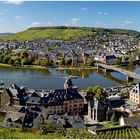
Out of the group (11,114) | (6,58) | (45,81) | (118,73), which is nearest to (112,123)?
(11,114)

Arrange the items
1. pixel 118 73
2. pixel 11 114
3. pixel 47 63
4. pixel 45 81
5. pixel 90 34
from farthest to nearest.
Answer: pixel 90 34 < pixel 47 63 < pixel 118 73 < pixel 45 81 < pixel 11 114

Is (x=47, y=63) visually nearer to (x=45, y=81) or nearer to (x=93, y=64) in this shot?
(x=93, y=64)

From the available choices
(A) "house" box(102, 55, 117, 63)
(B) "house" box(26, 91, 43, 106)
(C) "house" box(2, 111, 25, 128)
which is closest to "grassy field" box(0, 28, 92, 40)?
(A) "house" box(102, 55, 117, 63)

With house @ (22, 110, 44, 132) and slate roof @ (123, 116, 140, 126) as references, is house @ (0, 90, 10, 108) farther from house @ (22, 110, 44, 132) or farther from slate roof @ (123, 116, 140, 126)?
slate roof @ (123, 116, 140, 126)

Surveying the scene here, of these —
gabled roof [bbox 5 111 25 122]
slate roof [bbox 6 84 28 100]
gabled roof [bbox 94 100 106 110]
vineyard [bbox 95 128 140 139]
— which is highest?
slate roof [bbox 6 84 28 100]

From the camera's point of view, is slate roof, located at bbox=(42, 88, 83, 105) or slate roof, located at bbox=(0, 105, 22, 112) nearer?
slate roof, located at bbox=(0, 105, 22, 112)

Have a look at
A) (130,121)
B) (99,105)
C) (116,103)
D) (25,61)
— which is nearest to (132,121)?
(130,121)

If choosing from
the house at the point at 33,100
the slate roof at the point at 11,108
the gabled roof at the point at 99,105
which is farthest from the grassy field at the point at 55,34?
the slate roof at the point at 11,108
